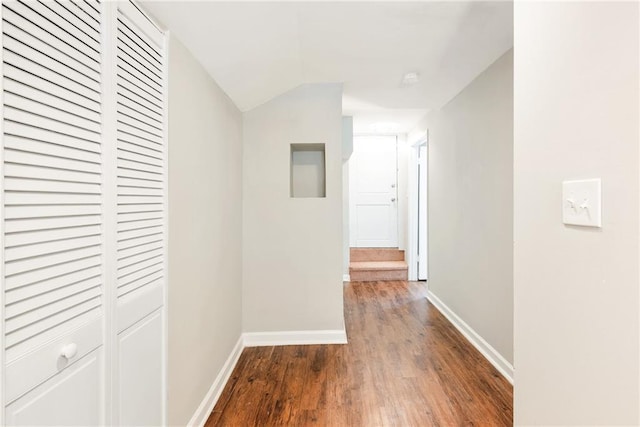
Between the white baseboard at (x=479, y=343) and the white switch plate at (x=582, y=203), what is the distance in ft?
5.80

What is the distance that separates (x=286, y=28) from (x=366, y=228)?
4.11 metres

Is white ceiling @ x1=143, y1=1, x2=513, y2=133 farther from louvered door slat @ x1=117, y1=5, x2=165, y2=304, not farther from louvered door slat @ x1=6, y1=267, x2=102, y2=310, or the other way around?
louvered door slat @ x1=6, y1=267, x2=102, y2=310

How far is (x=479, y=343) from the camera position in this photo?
262 centimetres

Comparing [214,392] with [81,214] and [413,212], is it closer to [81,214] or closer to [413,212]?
[81,214]

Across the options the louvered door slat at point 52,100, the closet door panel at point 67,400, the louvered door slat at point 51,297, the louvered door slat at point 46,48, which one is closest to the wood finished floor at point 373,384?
the closet door panel at point 67,400

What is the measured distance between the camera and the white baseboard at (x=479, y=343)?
2.20 meters

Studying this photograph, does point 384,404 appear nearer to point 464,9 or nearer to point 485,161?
point 485,161

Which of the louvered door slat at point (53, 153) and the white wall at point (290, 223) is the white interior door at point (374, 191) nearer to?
the white wall at point (290, 223)

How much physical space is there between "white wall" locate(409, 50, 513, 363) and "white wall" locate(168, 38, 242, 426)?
1934mm

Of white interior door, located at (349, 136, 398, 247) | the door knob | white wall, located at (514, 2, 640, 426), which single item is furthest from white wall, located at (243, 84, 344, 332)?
white interior door, located at (349, 136, 398, 247)

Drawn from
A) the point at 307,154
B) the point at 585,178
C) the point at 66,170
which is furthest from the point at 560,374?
the point at 307,154

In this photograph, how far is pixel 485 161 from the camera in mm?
2482

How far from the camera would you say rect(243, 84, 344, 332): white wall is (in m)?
2.79

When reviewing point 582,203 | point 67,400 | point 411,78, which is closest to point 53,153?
point 67,400
